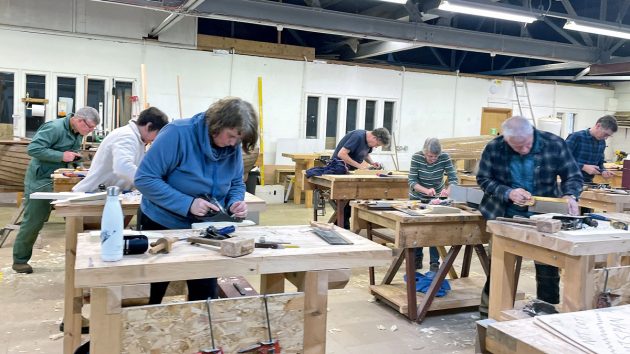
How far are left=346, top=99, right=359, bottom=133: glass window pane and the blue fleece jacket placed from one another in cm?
795

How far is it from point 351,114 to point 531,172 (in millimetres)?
7085

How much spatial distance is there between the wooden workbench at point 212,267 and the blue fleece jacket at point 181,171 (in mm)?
181

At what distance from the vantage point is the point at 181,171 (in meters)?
2.32

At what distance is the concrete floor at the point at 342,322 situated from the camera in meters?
3.29

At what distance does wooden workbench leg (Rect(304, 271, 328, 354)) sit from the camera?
2.04 metres

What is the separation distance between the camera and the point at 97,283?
1675 millimetres

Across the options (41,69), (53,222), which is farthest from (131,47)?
(53,222)

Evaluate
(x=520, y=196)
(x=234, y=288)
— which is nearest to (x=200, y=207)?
(x=234, y=288)

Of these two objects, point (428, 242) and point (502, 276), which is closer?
point (502, 276)

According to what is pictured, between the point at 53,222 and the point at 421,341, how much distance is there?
17.9ft

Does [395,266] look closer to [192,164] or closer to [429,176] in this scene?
[429,176]

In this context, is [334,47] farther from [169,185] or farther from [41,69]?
[169,185]

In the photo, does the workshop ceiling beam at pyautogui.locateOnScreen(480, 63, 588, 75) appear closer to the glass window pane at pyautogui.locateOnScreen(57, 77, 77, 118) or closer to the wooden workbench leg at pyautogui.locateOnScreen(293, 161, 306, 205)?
the wooden workbench leg at pyautogui.locateOnScreen(293, 161, 306, 205)

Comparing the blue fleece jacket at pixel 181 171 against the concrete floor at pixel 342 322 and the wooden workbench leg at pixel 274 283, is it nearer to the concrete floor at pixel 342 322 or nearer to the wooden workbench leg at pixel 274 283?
the wooden workbench leg at pixel 274 283
